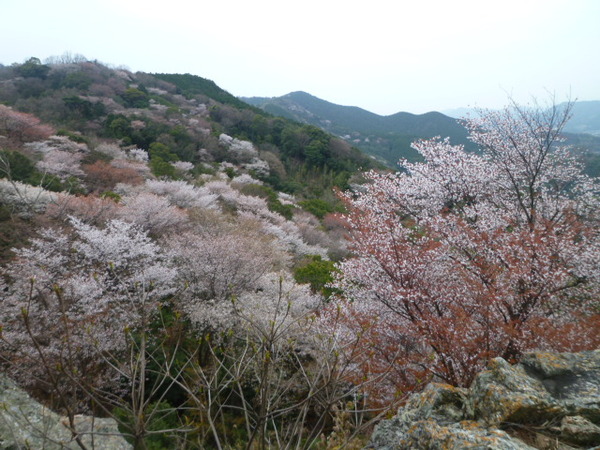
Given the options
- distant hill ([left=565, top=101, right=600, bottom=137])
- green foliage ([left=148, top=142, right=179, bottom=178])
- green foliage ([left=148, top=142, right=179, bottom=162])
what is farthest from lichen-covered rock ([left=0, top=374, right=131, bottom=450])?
distant hill ([left=565, top=101, right=600, bottom=137])

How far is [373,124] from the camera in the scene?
104 m

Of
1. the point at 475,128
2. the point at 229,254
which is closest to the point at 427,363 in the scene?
the point at 229,254

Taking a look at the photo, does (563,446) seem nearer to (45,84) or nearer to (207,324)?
(207,324)

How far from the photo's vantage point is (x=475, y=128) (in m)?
10.5

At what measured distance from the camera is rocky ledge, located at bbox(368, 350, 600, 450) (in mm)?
2881

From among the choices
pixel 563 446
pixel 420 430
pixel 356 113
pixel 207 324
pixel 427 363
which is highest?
pixel 356 113

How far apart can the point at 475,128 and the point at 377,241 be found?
605 centimetres

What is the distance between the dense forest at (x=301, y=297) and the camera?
3172 mm

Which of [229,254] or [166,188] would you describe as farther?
[166,188]

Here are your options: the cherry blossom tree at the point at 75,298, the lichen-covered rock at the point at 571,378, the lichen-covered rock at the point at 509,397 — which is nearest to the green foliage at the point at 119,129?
the cherry blossom tree at the point at 75,298

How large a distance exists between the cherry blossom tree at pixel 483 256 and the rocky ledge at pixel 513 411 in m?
1.01

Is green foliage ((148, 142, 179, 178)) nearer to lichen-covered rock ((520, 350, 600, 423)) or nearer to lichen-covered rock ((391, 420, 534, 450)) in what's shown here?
lichen-covered rock ((391, 420, 534, 450))

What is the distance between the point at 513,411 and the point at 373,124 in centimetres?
10962

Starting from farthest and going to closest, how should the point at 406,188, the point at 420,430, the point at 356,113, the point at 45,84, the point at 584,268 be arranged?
the point at 356,113, the point at 45,84, the point at 406,188, the point at 584,268, the point at 420,430
